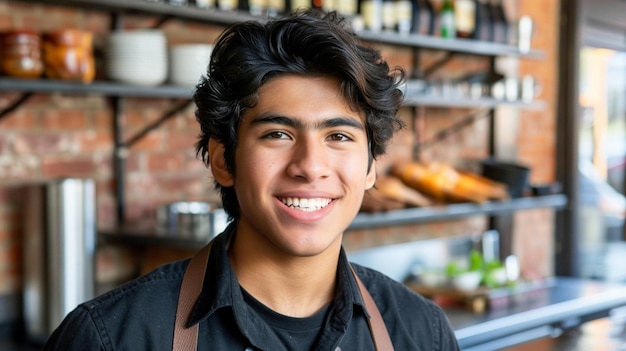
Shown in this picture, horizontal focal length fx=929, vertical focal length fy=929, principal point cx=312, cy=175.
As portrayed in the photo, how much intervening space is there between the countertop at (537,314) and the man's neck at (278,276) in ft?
5.71

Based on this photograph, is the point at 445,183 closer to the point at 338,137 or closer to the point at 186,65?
the point at 186,65

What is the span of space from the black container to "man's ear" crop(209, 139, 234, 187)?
9.30ft

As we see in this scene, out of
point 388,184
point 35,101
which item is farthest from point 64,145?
point 388,184

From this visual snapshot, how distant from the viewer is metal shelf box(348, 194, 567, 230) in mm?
3320

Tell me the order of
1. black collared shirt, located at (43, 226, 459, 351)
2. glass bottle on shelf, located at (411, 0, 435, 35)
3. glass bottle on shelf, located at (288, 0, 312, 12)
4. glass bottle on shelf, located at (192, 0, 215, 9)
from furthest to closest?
glass bottle on shelf, located at (411, 0, 435, 35) → glass bottle on shelf, located at (288, 0, 312, 12) → glass bottle on shelf, located at (192, 0, 215, 9) → black collared shirt, located at (43, 226, 459, 351)

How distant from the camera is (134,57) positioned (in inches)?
105

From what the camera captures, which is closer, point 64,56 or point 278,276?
point 278,276

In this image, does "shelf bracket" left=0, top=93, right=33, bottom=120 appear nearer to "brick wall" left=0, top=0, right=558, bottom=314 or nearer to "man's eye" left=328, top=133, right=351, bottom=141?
"brick wall" left=0, top=0, right=558, bottom=314

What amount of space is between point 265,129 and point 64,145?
1.63 m

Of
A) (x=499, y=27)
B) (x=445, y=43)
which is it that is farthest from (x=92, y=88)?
(x=499, y=27)

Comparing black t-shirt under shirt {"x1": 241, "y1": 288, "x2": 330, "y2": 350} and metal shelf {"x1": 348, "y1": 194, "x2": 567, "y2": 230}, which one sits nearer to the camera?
black t-shirt under shirt {"x1": 241, "y1": 288, "x2": 330, "y2": 350}

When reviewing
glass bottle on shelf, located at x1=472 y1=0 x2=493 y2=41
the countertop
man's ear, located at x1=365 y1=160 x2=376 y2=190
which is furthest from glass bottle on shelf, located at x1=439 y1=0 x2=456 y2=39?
man's ear, located at x1=365 y1=160 x2=376 y2=190

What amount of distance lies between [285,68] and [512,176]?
293cm

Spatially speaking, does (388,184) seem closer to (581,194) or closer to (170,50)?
(170,50)
